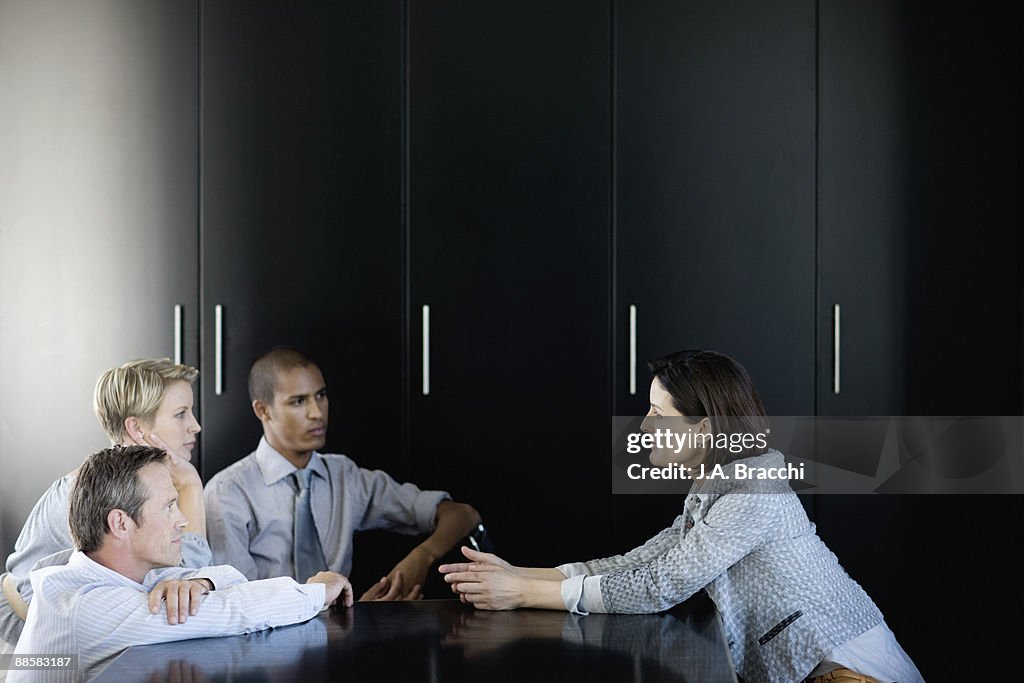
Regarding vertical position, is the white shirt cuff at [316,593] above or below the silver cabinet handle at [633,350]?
below

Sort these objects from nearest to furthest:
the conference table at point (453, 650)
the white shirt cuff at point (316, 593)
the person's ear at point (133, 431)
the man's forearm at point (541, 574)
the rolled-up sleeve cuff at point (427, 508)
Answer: the conference table at point (453, 650), the white shirt cuff at point (316, 593), the man's forearm at point (541, 574), the person's ear at point (133, 431), the rolled-up sleeve cuff at point (427, 508)

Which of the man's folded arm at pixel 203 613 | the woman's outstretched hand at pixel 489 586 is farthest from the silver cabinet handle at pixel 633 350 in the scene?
the man's folded arm at pixel 203 613

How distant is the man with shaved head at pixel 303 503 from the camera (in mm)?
2959

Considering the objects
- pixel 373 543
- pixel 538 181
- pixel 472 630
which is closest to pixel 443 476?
pixel 373 543

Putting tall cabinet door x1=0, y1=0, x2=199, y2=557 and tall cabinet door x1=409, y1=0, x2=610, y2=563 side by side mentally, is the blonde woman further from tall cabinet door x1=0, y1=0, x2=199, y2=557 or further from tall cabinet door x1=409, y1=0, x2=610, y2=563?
tall cabinet door x1=409, y1=0, x2=610, y2=563

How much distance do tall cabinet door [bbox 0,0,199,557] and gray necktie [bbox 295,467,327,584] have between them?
629 mm

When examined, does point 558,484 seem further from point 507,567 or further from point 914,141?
point 914,141

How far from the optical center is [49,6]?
3.45 meters

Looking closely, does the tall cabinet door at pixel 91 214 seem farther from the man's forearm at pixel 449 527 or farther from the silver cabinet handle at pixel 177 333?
the man's forearm at pixel 449 527

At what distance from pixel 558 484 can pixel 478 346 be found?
19.9 inches

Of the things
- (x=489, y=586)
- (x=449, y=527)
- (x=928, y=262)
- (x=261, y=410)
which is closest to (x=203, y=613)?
(x=489, y=586)

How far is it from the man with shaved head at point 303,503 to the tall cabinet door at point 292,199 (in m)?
0.11

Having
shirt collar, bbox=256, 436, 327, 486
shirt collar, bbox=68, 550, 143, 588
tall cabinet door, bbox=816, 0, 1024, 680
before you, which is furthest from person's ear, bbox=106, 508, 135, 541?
tall cabinet door, bbox=816, 0, 1024, 680

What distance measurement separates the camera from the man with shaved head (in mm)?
2959
